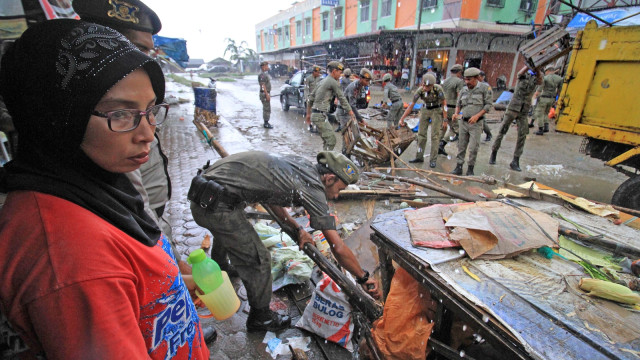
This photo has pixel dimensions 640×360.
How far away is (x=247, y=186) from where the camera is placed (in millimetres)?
2125

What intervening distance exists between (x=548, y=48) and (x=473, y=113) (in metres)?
1.52

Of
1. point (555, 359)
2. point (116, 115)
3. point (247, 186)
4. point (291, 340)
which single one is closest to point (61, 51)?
point (116, 115)

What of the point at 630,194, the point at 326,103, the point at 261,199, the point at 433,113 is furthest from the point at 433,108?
the point at 261,199

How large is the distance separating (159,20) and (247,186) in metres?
1.46

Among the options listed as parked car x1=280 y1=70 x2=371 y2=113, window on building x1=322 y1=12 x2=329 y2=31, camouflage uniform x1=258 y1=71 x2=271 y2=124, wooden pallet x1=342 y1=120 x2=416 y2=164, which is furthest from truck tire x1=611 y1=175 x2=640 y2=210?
window on building x1=322 y1=12 x2=329 y2=31

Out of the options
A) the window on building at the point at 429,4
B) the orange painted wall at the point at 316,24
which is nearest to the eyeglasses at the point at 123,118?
the window on building at the point at 429,4

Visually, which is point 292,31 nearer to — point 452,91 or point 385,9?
point 385,9

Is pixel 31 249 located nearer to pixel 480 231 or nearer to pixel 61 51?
pixel 61 51

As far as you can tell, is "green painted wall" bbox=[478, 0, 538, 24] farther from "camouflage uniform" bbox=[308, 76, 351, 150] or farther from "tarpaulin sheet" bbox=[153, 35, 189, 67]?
"tarpaulin sheet" bbox=[153, 35, 189, 67]

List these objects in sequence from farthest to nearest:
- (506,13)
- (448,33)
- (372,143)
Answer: (506,13) → (448,33) → (372,143)

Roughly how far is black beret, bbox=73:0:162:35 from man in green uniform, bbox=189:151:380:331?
1.13 m

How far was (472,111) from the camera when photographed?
5711 millimetres

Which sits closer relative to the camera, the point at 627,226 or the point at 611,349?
the point at 611,349

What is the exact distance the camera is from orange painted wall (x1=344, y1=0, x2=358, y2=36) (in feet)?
75.4
